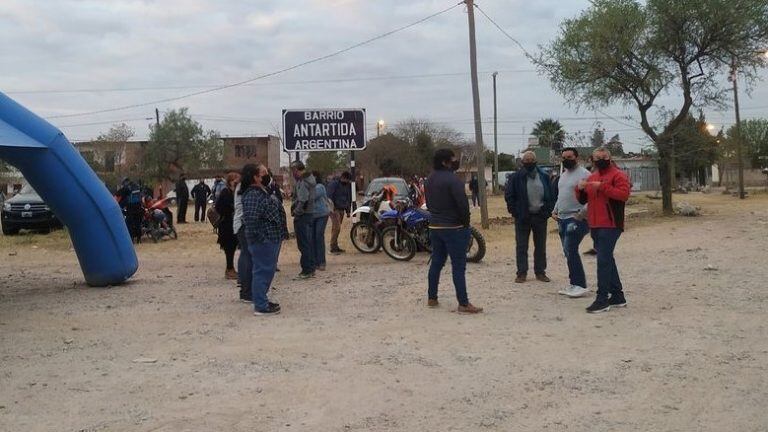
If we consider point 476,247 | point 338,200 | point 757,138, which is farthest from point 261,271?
point 757,138

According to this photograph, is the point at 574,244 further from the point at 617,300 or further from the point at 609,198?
the point at 609,198

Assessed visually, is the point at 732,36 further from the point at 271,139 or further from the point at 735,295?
the point at 271,139

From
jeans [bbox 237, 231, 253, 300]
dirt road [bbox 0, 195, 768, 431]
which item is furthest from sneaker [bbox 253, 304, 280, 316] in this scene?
jeans [bbox 237, 231, 253, 300]

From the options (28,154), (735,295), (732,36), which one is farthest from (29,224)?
(732,36)

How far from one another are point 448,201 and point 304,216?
3622mm

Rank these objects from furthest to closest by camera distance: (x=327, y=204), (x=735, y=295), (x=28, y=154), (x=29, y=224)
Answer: (x=29, y=224)
(x=327, y=204)
(x=28, y=154)
(x=735, y=295)

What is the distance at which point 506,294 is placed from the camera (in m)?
8.04

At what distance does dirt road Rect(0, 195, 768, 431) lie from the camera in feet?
13.8

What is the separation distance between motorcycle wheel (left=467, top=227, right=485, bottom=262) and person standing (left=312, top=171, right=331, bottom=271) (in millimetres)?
2364

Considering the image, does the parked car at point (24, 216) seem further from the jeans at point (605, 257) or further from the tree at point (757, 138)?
the tree at point (757, 138)

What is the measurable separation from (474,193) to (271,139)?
43.8 meters

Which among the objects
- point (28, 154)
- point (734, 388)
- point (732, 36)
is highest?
point (732, 36)

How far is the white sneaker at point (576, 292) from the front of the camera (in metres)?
→ 7.68

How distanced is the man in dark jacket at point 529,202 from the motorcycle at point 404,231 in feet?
8.91
